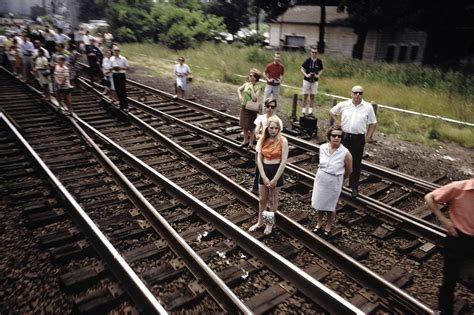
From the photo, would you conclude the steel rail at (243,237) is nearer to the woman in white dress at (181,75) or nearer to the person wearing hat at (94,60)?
the woman in white dress at (181,75)

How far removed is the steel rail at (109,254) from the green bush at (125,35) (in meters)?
30.8

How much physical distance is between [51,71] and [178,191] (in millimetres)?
7958

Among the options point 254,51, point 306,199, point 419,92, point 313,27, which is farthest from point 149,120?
point 313,27

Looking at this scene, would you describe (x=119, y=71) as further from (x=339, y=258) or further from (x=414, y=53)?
(x=414, y=53)

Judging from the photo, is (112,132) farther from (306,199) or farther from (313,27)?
(313,27)

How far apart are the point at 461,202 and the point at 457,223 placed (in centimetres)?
22

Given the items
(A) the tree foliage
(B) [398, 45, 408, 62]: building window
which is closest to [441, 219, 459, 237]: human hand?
(A) the tree foliage

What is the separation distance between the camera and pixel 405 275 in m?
4.98

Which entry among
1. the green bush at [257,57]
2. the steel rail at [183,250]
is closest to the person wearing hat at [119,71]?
the steel rail at [183,250]

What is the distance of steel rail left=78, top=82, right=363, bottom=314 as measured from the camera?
433 centimetres

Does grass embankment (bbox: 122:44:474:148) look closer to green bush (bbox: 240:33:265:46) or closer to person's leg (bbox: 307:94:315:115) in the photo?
person's leg (bbox: 307:94:315:115)

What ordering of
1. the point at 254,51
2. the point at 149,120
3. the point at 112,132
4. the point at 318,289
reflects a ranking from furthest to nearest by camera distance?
the point at 254,51, the point at 149,120, the point at 112,132, the point at 318,289

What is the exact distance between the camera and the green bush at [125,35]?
117ft

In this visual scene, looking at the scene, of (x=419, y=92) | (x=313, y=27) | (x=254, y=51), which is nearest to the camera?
(x=419, y=92)
